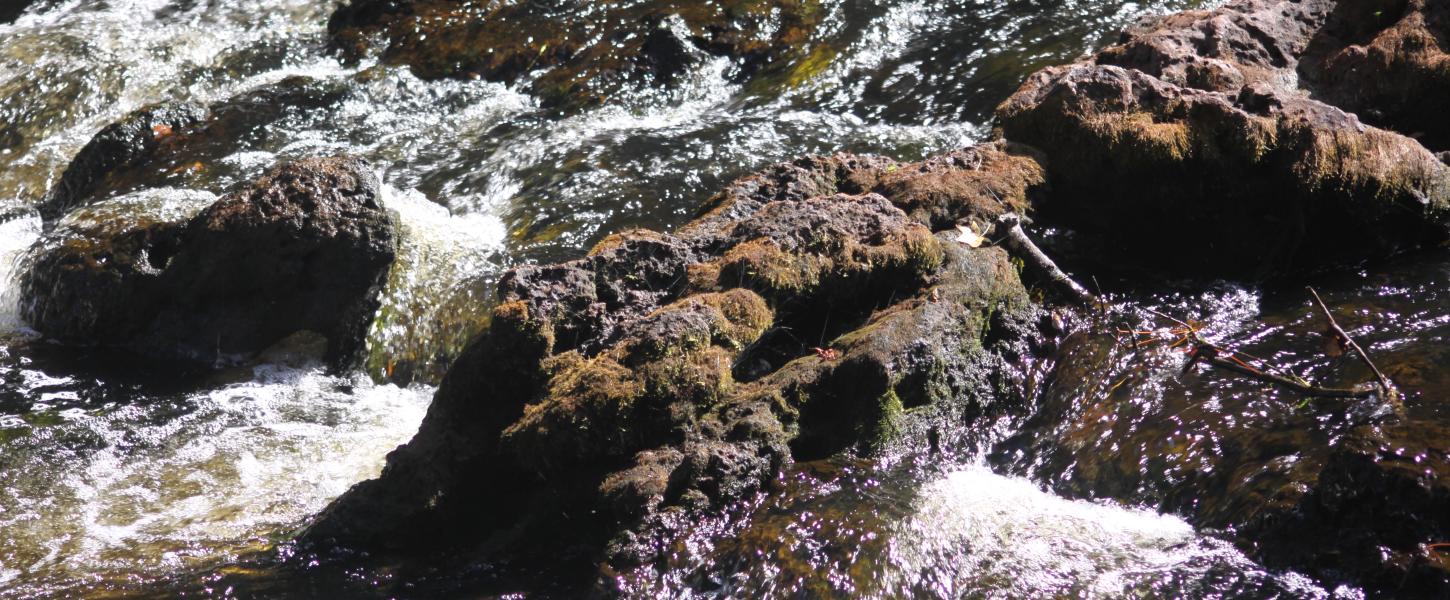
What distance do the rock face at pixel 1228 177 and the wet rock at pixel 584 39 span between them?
505cm

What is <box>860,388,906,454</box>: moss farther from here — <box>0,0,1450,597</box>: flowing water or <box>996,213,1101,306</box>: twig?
<box>996,213,1101,306</box>: twig

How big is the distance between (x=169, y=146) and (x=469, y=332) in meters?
4.41

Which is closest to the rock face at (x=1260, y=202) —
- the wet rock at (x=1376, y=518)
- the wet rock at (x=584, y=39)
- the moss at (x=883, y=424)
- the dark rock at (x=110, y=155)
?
the wet rock at (x=1376, y=518)

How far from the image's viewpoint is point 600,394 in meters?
3.94

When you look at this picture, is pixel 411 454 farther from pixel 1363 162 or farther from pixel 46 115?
pixel 46 115

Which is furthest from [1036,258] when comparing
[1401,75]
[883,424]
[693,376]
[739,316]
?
[1401,75]

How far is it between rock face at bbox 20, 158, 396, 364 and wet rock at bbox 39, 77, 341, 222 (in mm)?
1968

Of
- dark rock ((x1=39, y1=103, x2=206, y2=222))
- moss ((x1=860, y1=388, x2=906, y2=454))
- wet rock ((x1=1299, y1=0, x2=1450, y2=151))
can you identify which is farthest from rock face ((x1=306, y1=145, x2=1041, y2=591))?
dark rock ((x1=39, y1=103, x2=206, y2=222))

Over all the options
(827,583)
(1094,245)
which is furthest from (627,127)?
(827,583)

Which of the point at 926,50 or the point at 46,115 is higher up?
the point at 46,115

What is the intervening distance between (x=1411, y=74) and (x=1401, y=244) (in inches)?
54.1

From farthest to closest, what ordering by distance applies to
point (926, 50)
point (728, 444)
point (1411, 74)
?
point (926, 50)
point (1411, 74)
point (728, 444)

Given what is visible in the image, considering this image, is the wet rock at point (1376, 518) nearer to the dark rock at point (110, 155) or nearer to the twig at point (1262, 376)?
the twig at point (1262, 376)

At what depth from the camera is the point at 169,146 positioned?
31.3ft
